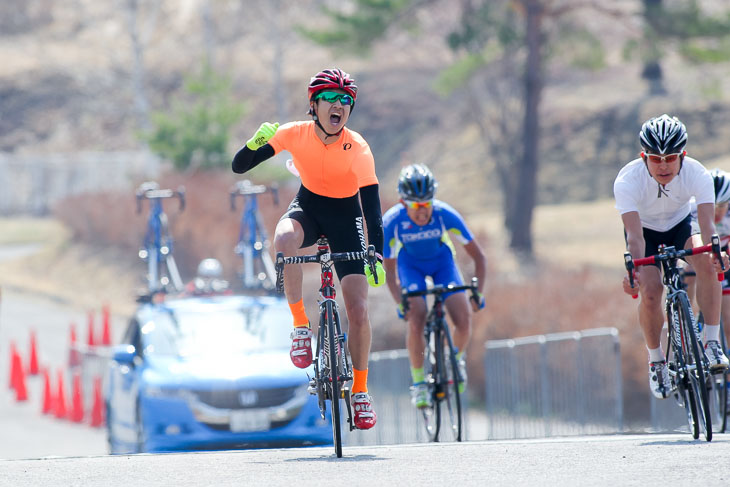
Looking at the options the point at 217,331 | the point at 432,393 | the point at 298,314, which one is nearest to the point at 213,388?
the point at 217,331

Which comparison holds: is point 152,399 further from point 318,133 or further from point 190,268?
point 190,268

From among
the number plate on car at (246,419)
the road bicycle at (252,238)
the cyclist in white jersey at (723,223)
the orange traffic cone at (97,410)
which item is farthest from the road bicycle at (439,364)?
the orange traffic cone at (97,410)

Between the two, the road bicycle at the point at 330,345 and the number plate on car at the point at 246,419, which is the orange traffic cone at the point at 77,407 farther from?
the road bicycle at the point at 330,345

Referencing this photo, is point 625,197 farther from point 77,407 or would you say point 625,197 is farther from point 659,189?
point 77,407

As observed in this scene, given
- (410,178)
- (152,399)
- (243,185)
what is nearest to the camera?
(410,178)

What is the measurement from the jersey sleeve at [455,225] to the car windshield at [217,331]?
2104 millimetres

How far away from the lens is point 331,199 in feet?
31.1

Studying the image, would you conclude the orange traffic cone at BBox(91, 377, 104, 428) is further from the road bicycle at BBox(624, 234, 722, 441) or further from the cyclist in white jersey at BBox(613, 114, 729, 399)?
the road bicycle at BBox(624, 234, 722, 441)

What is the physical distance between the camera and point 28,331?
96.6 ft

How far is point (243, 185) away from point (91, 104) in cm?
4783

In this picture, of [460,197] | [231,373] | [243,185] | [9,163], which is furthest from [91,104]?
[231,373]

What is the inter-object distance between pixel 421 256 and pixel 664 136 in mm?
3314

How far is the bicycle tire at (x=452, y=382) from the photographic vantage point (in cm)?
1138

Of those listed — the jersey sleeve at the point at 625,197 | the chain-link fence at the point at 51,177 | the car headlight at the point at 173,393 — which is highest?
the chain-link fence at the point at 51,177
